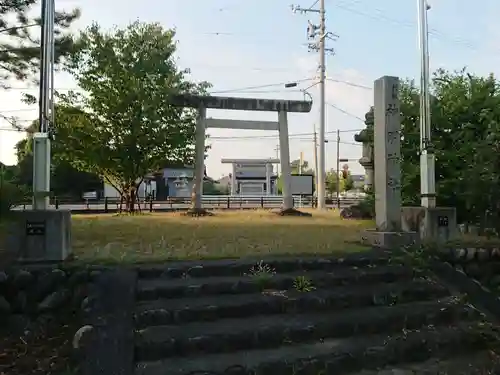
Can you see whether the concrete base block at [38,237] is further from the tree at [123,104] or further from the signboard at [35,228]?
A: the tree at [123,104]

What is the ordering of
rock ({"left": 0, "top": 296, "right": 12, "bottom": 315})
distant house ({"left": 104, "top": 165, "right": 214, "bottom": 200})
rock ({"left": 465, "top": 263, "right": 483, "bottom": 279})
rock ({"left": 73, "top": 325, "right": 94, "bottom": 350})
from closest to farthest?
rock ({"left": 73, "top": 325, "right": 94, "bottom": 350}), rock ({"left": 0, "top": 296, "right": 12, "bottom": 315}), rock ({"left": 465, "top": 263, "right": 483, "bottom": 279}), distant house ({"left": 104, "top": 165, "right": 214, "bottom": 200})

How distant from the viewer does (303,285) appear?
502cm

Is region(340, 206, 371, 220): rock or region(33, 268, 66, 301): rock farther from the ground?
region(340, 206, 371, 220): rock

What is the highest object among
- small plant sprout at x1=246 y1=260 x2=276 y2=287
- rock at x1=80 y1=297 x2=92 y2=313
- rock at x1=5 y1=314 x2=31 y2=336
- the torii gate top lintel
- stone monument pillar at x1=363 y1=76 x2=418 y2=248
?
the torii gate top lintel

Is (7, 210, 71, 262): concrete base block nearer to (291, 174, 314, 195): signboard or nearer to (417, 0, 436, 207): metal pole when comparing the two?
(417, 0, 436, 207): metal pole

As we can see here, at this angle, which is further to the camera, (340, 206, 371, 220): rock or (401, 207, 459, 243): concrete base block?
(340, 206, 371, 220): rock

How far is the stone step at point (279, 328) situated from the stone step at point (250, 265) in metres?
0.86

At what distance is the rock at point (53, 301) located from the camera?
14.8ft

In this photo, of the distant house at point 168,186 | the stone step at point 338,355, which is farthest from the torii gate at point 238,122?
the distant house at point 168,186

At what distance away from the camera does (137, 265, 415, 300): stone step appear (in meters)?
4.67

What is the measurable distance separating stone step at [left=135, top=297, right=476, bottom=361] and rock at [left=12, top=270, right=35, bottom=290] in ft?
4.71

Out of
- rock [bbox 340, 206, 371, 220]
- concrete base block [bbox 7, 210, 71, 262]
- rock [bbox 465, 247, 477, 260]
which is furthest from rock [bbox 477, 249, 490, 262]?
rock [bbox 340, 206, 371, 220]

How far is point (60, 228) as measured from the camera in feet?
A: 17.5

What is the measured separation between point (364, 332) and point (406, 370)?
0.54 meters
